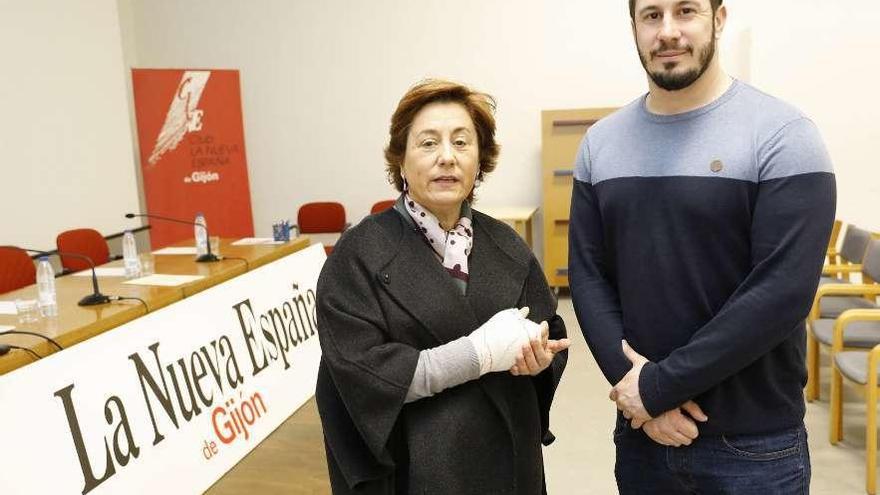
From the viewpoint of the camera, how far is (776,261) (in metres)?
1.29

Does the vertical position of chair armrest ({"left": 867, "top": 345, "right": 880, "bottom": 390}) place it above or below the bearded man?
below

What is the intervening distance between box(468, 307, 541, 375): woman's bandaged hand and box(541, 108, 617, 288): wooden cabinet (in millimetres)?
4587

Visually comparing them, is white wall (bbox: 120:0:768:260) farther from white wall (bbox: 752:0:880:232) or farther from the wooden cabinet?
the wooden cabinet

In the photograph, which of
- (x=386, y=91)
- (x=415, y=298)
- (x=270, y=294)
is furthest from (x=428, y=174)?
(x=386, y=91)

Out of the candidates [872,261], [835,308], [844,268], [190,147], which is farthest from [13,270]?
[844,268]

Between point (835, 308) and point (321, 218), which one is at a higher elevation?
point (321, 218)

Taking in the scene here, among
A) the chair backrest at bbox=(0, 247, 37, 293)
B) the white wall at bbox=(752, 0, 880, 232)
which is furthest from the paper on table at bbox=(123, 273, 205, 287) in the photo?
the white wall at bbox=(752, 0, 880, 232)

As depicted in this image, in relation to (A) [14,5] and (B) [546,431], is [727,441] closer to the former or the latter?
(B) [546,431]

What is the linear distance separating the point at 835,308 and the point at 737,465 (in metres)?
2.92

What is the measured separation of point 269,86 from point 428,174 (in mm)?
6151

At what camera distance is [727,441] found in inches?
55.5

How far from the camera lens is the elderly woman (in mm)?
1345

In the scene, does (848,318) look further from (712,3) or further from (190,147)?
(190,147)

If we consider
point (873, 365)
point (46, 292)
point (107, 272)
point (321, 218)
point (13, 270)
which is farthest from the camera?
point (321, 218)
